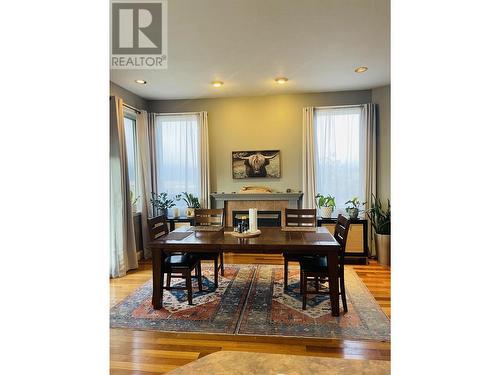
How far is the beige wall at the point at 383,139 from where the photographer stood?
4395 millimetres

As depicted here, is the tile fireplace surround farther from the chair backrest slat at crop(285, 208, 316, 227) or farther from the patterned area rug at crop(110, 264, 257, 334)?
the patterned area rug at crop(110, 264, 257, 334)

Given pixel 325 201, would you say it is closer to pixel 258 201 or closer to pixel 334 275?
pixel 258 201

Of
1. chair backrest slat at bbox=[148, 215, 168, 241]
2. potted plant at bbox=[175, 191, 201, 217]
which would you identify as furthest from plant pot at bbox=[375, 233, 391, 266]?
chair backrest slat at bbox=[148, 215, 168, 241]

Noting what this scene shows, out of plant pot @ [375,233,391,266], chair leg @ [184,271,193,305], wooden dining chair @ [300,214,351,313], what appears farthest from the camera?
plant pot @ [375,233,391,266]

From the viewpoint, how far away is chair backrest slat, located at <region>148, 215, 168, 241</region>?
2.88 metres

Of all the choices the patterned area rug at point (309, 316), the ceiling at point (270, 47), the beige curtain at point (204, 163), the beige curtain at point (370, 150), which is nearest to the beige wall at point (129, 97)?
the ceiling at point (270, 47)

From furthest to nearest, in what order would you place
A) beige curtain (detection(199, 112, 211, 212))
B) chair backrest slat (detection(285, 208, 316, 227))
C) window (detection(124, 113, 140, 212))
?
beige curtain (detection(199, 112, 211, 212)), window (detection(124, 113, 140, 212)), chair backrest slat (detection(285, 208, 316, 227))

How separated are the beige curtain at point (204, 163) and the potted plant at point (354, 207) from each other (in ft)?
8.00

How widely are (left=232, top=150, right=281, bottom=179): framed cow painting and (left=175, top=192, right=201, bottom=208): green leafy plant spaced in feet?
2.73

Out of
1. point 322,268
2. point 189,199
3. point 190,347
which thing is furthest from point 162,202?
point 322,268

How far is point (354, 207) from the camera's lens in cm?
449
